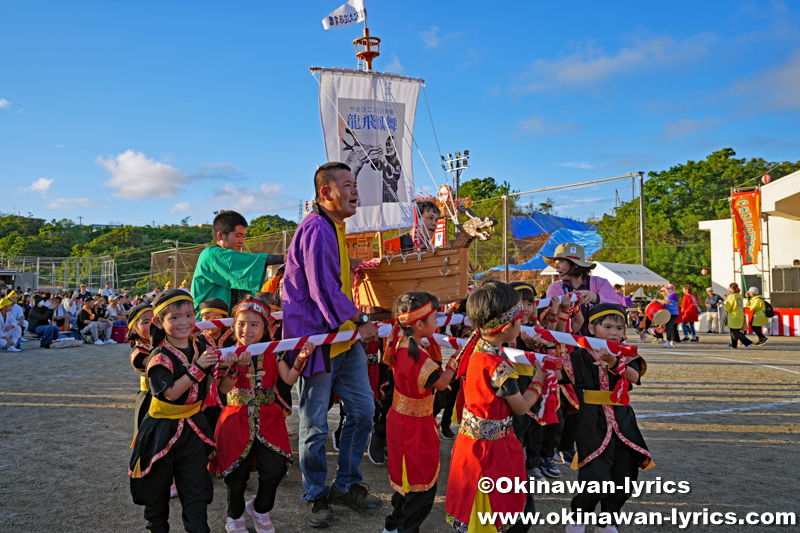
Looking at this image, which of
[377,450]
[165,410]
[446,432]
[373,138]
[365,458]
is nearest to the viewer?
[165,410]

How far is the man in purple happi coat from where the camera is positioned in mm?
3459

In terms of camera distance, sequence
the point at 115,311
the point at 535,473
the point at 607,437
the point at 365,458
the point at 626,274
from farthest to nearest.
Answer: the point at 626,274 < the point at 115,311 < the point at 365,458 < the point at 535,473 < the point at 607,437

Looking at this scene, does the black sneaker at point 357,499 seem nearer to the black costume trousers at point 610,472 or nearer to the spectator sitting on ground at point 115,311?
the black costume trousers at point 610,472

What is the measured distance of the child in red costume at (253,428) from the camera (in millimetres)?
3244

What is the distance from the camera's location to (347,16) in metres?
9.42

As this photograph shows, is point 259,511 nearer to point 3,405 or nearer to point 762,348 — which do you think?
point 3,405

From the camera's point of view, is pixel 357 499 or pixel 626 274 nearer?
pixel 357 499

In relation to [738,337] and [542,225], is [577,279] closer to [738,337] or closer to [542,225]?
[738,337]

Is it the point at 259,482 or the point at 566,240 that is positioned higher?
the point at 566,240

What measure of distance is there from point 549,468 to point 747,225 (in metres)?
20.3

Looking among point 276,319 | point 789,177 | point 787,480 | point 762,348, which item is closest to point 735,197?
point 789,177

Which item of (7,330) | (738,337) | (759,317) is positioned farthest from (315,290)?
(759,317)

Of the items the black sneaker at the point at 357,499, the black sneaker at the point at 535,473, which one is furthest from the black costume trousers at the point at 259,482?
the black sneaker at the point at 535,473

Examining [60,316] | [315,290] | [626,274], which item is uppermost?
[626,274]
